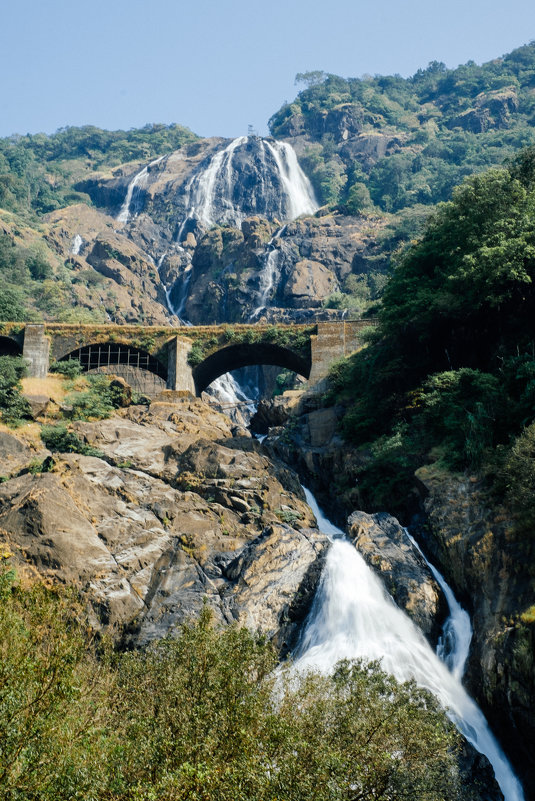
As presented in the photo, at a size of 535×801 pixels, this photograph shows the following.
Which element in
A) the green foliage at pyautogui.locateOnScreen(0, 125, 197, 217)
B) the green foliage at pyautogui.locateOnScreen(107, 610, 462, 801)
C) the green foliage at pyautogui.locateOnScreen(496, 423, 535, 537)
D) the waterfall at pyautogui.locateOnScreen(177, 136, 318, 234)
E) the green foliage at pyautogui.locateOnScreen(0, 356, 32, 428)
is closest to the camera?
the green foliage at pyautogui.locateOnScreen(107, 610, 462, 801)

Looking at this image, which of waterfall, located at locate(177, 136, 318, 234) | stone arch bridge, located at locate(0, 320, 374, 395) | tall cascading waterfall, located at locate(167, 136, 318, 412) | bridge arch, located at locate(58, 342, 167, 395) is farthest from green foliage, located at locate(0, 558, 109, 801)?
waterfall, located at locate(177, 136, 318, 234)

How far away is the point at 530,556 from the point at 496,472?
13.3ft

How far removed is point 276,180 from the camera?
120000 mm

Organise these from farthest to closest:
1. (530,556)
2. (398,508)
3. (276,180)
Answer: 1. (276,180)
2. (398,508)
3. (530,556)

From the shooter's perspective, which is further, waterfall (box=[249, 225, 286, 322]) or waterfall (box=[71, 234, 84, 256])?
waterfall (box=[71, 234, 84, 256])

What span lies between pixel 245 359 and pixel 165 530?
1009 inches

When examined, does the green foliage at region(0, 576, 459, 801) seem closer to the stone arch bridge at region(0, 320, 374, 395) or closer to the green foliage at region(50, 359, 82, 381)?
the green foliage at region(50, 359, 82, 381)

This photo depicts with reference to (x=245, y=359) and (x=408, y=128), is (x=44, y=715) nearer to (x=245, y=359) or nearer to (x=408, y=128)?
(x=245, y=359)

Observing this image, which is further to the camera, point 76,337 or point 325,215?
point 325,215

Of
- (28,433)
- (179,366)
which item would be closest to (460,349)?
(179,366)

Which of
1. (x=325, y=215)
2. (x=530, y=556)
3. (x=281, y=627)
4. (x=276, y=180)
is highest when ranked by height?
(x=276, y=180)

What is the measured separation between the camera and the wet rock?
24.8 meters

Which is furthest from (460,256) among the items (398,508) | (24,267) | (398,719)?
(24,267)

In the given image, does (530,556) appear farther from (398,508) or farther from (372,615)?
(398,508)
